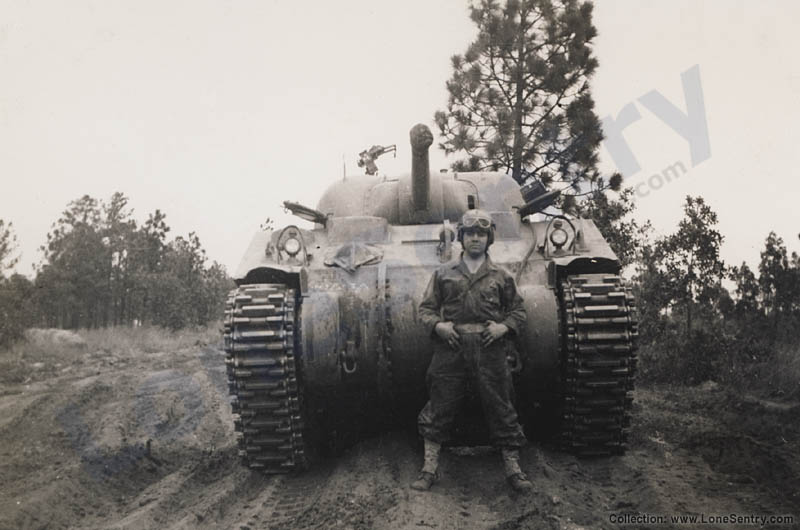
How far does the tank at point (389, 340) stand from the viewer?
5.26 m

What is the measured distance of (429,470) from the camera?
192 inches

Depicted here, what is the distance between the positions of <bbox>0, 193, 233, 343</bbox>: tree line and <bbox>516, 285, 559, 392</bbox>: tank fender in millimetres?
25036

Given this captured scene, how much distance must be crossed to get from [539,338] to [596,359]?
437mm

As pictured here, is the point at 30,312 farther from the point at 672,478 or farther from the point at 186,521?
the point at 672,478

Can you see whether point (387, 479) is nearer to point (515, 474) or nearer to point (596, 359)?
point (515, 474)

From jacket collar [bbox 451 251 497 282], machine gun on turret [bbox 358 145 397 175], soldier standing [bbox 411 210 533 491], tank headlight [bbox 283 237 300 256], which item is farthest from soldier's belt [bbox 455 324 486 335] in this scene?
machine gun on turret [bbox 358 145 397 175]

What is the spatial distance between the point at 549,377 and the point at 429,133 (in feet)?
7.61

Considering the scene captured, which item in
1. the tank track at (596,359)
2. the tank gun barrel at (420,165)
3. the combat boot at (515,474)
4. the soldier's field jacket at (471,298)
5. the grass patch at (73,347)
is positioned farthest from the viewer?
the grass patch at (73,347)

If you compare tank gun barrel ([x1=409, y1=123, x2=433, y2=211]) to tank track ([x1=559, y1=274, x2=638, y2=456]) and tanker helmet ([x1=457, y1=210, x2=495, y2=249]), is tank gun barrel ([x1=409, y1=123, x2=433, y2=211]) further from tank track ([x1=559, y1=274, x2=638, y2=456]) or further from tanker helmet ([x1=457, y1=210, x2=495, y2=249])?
tank track ([x1=559, y1=274, x2=638, y2=456])

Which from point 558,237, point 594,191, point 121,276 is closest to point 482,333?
point 558,237

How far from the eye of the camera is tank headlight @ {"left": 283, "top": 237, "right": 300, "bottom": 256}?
5984 millimetres

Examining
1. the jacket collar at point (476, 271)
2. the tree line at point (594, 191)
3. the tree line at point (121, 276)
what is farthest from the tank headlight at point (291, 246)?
the tree line at point (121, 276)

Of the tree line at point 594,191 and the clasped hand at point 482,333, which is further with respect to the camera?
the tree line at point 594,191

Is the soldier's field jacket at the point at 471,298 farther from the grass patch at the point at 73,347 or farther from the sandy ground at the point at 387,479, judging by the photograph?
the grass patch at the point at 73,347
